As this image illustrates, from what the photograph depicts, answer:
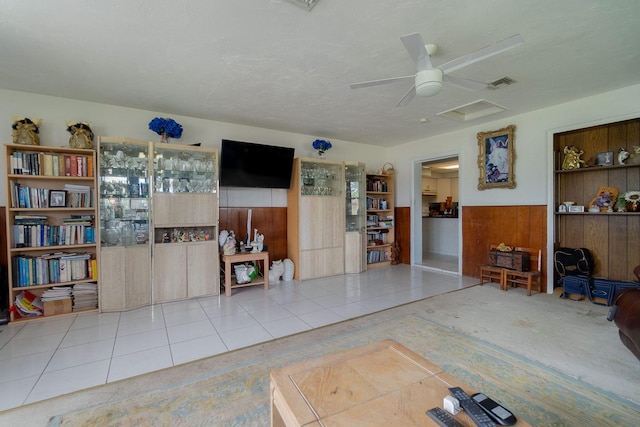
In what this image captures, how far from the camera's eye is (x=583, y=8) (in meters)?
2.00

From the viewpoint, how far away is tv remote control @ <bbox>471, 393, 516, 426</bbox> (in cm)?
102

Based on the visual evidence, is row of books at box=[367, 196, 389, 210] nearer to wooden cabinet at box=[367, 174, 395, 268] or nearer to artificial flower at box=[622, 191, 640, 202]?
wooden cabinet at box=[367, 174, 395, 268]

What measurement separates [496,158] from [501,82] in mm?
1706

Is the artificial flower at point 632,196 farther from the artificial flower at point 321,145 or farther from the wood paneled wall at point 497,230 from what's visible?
the artificial flower at point 321,145

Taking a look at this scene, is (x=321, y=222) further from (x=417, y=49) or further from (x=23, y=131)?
(x=23, y=131)

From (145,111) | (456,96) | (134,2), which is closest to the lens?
(134,2)

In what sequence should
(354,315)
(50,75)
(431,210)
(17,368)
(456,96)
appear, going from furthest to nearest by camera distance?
(431,210) → (456,96) → (354,315) → (50,75) → (17,368)

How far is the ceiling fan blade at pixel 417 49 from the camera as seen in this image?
1829 mm

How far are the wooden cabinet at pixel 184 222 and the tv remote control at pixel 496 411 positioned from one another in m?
3.55

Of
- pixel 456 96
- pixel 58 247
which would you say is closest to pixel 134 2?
pixel 58 247

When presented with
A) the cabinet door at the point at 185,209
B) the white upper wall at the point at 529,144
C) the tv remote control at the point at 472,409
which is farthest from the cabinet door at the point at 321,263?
the tv remote control at the point at 472,409

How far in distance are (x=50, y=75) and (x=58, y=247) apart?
1872 mm

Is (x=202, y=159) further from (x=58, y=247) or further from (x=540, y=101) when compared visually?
(x=540, y=101)

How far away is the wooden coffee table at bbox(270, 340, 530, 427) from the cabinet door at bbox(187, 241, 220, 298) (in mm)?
2880
